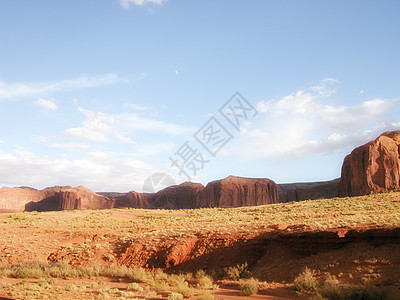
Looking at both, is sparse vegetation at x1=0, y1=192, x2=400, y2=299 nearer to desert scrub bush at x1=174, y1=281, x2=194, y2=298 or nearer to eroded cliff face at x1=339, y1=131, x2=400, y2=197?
desert scrub bush at x1=174, y1=281, x2=194, y2=298

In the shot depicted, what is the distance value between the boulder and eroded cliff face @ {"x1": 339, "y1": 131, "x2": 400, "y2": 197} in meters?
32.8

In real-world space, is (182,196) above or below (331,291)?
above

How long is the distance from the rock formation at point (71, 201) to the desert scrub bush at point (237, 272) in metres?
80.7

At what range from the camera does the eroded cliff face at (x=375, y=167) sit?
1817 inches

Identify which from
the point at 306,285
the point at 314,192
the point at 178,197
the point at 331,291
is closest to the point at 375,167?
the point at 314,192

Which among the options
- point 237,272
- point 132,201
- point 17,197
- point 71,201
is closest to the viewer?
point 237,272

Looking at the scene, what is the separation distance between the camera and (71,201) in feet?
290

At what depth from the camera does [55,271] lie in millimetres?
14203

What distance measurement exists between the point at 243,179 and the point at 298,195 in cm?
1776

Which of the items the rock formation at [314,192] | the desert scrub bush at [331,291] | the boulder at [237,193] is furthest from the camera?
the rock formation at [314,192]

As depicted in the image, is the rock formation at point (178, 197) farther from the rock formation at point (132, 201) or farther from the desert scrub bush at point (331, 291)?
the desert scrub bush at point (331, 291)

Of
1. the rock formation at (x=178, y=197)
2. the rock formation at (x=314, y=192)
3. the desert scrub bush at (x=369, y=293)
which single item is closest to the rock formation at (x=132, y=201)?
the rock formation at (x=178, y=197)

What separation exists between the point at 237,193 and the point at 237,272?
70.3 meters

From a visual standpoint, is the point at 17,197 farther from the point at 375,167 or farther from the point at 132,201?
the point at 375,167
